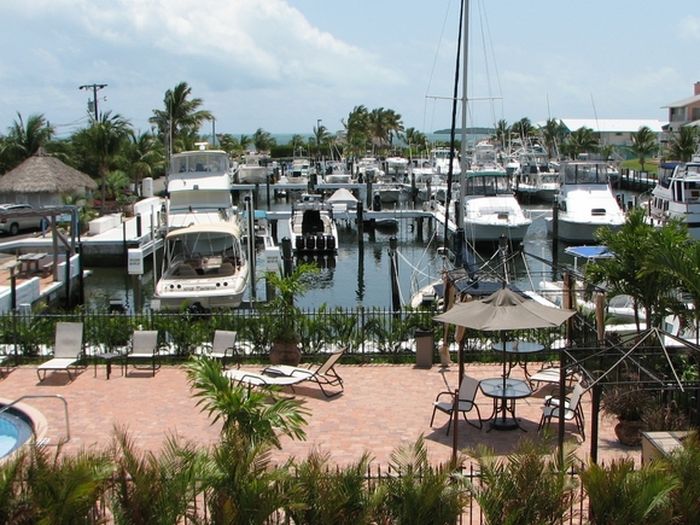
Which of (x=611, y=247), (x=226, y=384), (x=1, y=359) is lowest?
(x=1, y=359)

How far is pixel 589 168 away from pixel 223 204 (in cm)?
2452

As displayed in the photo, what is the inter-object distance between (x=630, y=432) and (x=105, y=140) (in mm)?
47374

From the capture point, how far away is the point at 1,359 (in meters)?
17.9

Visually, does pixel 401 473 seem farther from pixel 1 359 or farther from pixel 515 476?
pixel 1 359

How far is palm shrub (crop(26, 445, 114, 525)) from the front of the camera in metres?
7.98

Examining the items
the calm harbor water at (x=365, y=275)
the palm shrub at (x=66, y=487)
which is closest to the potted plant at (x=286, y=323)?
the palm shrub at (x=66, y=487)

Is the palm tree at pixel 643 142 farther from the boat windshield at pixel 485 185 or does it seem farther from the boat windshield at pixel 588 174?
the boat windshield at pixel 485 185

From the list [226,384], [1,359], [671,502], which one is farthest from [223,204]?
[671,502]

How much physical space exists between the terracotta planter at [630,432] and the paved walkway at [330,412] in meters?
0.15

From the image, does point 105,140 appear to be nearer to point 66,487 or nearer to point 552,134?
point 66,487

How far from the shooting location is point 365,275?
4409 centimetres

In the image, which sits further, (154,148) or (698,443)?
(154,148)

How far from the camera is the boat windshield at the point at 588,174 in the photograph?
51.8 meters

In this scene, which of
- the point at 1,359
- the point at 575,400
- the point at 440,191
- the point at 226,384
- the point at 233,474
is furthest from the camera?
the point at 440,191
